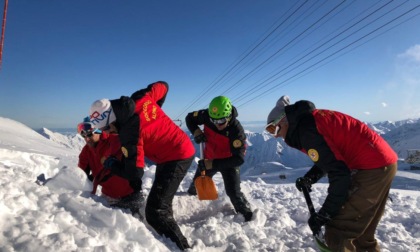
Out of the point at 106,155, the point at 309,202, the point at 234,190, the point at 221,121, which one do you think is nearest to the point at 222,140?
the point at 221,121

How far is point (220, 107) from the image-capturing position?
16.0ft

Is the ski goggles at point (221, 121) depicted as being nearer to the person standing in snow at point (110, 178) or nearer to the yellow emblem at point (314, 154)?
the person standing in snow at point (110, 178)

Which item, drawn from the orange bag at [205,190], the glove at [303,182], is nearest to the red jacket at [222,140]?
the orange bag at [205,190]

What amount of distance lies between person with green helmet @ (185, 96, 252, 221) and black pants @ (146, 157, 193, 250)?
35.2 inches

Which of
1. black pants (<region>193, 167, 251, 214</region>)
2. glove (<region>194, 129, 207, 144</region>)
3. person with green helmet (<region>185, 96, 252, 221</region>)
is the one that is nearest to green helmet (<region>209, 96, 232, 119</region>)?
person with green helmet (<region>185, 96, 252, 221</region>)

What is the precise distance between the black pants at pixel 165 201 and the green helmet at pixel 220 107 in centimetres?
111

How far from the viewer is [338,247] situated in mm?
3195

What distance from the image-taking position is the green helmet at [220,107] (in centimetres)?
486

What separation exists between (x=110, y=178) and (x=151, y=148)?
1.03 m

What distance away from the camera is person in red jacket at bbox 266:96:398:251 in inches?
115

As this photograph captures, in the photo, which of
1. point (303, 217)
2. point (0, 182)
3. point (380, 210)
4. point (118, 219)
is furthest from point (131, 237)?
point (303, 217)

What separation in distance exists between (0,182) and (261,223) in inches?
144

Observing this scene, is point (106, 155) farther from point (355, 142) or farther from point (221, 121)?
point (355, 142)

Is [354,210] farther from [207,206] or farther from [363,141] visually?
[207,206]
